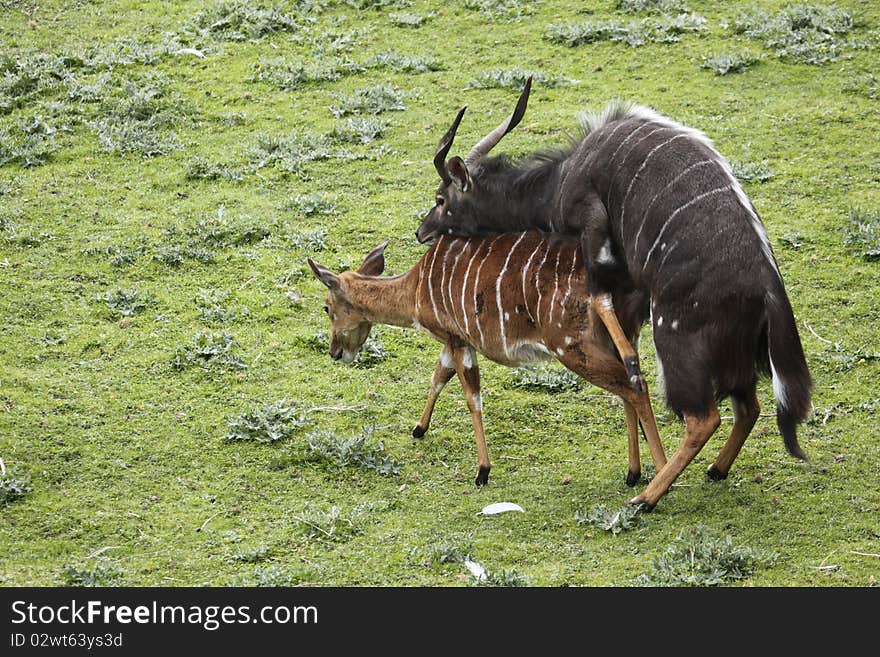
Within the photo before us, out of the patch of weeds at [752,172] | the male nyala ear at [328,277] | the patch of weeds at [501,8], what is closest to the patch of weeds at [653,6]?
the patch of weeds at [501,8]

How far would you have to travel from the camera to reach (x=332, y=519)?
7.40 metres

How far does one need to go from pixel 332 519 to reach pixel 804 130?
736cm

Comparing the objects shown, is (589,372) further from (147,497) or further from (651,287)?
(147,497)

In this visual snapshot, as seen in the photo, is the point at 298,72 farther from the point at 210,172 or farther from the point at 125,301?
the point at 125,301

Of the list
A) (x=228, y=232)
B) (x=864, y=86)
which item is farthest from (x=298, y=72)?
(x=864, y=86)

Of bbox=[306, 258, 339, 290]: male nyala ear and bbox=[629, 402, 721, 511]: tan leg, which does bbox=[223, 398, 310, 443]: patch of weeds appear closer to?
bbox=[306, 258, 339, 290]: male nyala ear

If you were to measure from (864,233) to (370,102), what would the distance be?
5759 mm

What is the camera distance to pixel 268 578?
6.64 metres

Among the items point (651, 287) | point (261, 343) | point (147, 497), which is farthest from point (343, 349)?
point (651, 287)

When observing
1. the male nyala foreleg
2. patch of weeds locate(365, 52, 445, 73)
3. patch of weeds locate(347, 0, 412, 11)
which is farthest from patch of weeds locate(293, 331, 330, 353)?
patch of weeds locate(347, 0, 412, 11)

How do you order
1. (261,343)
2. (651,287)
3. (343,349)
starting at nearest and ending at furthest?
(651,287)
(343,349)
(261,343)

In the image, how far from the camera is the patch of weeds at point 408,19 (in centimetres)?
1600

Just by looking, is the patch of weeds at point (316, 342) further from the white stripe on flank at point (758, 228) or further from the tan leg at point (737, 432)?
the white stripe on flank at point (758, 228)

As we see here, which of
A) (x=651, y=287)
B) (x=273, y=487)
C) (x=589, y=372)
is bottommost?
(x=273, y=487)
